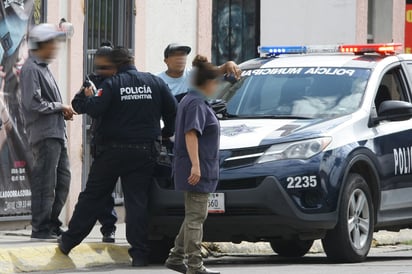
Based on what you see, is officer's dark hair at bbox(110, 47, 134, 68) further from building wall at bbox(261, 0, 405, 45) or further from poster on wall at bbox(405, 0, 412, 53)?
poster on wall at bbox(405, 0, 412, 53)

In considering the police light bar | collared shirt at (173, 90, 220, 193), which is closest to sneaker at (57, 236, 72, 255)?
collared shirt at (173, 90, 220, 193)

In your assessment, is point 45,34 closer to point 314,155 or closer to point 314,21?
point 314,155

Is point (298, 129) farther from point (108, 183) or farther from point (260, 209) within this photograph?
point (108, 183)

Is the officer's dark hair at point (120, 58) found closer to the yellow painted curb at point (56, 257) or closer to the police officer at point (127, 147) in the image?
the police officer at point (127, 147)

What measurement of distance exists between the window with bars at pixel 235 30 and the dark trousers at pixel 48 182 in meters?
7.26

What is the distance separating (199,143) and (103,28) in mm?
6453

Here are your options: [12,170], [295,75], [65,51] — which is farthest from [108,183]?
[65,51]

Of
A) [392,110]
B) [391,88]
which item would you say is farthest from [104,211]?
[391,88]

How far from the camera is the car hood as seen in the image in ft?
38.6

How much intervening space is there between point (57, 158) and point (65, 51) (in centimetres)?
314

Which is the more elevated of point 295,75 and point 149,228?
point 295,75

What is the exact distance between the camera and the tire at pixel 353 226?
39.0ft

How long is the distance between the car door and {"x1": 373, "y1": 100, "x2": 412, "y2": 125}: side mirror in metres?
0.10

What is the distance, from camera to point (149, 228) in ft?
39.5
